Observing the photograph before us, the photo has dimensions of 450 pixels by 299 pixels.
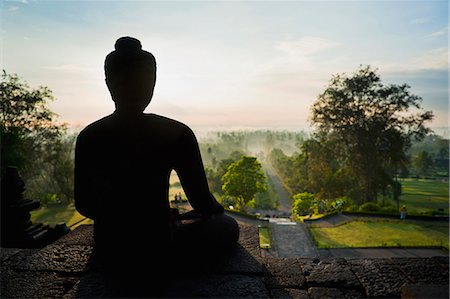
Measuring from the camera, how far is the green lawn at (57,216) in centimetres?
1951

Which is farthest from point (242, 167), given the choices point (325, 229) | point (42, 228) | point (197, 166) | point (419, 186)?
point (419, 186)

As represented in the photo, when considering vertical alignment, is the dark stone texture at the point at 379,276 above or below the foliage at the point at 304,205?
above

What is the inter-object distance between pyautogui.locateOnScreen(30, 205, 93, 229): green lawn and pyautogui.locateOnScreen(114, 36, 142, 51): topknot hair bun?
18.3 m

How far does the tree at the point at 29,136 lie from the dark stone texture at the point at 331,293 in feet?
68.1

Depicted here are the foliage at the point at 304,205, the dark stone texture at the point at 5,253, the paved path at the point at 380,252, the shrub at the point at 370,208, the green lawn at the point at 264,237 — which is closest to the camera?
the dark stone texture at the point at 5,253

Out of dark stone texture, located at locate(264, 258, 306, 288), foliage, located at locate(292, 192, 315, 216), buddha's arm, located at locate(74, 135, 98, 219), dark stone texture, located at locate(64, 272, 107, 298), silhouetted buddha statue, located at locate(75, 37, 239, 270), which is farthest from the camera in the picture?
foliage, located at locate(292, 192, 315, 216)

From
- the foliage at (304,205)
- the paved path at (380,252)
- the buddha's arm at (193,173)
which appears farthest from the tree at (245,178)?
the buddha's arm at (193,173)

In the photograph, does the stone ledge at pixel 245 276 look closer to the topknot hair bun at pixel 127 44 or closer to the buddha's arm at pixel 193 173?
the buddha's arm at pixel 193 173

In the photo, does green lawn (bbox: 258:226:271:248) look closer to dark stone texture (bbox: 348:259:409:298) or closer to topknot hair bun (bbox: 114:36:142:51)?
dark stone texture (bbox: 348:259:409:298)

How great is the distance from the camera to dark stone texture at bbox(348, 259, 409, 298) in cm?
270

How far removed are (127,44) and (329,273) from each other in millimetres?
2614

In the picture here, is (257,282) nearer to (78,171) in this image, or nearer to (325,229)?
(78,171)

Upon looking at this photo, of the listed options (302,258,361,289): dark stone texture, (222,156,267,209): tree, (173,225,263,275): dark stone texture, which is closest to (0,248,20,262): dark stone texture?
(173,225,263,275): dark stone texture

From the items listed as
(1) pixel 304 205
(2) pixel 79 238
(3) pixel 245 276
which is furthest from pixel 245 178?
(3) pixel 245 276
